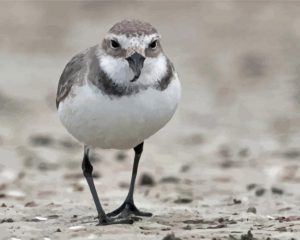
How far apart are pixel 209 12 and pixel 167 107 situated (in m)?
12.2

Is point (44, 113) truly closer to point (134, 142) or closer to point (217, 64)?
point (217, 64)

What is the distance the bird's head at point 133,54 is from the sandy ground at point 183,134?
1.06 metres

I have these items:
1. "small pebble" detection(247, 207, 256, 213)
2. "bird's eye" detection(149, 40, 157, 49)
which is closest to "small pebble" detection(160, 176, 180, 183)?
"small pebble" detection(247, 207, 256, 213)

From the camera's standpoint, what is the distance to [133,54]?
23.7ft

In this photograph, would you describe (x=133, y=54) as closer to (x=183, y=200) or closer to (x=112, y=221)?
(x=112, y=221)

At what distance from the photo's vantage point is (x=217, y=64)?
56.5 feet

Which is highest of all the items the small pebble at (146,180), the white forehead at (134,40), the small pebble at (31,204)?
the small pebble at (146,180)

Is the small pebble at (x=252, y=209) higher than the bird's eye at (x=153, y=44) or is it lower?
lower

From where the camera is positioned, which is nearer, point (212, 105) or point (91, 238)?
point (91, 238)

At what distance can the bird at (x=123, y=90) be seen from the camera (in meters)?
7.32

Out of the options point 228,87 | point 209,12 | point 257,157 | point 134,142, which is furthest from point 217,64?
point 134,142

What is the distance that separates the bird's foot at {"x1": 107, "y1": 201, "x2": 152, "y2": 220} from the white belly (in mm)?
699

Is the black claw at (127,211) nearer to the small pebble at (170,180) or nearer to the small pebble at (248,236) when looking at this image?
the small pebble at (248,236)

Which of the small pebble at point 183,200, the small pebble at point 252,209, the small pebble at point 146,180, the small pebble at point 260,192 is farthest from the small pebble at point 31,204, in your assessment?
the small pebble at point 260,192
